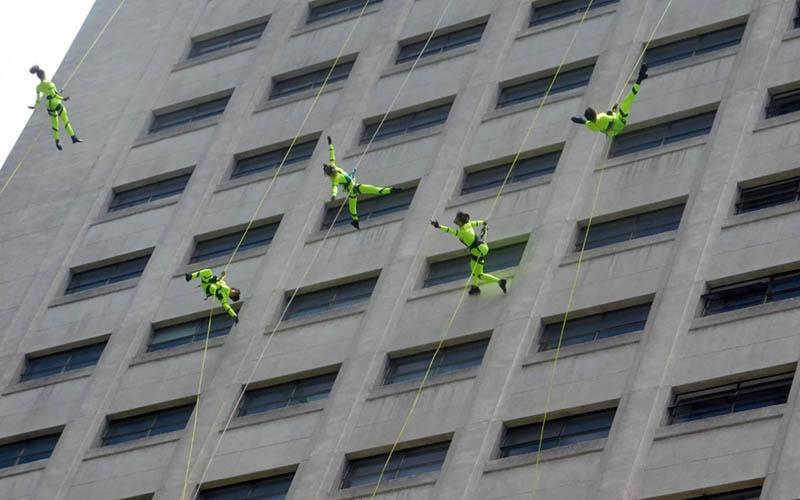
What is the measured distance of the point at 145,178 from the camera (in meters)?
64.8

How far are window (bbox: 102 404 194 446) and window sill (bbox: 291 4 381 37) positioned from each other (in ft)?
51.7

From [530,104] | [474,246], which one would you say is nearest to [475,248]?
[474,246]

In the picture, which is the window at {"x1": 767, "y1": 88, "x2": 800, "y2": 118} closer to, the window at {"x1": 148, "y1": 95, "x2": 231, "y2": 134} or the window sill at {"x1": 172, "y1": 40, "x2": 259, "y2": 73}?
the window at {"x1": 148, "y1": 95, "x2": 231, "y2": 134}

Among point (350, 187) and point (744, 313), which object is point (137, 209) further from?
point (744, 313)

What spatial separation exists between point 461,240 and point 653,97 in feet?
26.0

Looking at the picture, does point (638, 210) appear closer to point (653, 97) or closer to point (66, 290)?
point (653, 97)

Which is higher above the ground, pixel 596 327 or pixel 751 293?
pixel 751 293

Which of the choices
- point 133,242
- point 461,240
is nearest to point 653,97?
point 461,240

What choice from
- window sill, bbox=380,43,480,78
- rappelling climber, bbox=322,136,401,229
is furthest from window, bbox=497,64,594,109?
rappelling climber, bbox=322,136,401,229

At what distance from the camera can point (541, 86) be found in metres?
59.3

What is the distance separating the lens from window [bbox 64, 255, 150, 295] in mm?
62156

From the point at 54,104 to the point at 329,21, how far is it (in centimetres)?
981

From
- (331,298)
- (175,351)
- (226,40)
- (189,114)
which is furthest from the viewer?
(226,40)

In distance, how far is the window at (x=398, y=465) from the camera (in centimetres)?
5022
